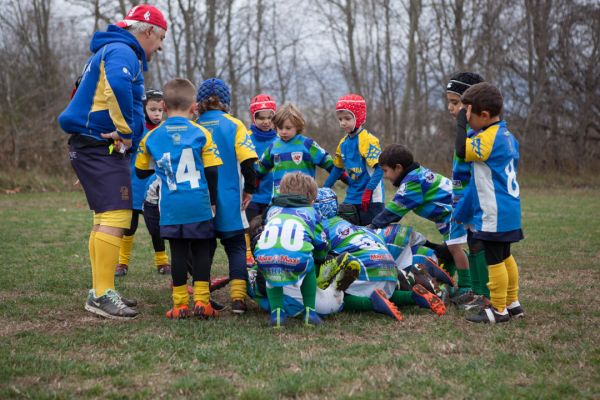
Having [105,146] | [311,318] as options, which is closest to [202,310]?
[311,318]

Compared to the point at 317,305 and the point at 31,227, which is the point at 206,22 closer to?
the point at 31,227

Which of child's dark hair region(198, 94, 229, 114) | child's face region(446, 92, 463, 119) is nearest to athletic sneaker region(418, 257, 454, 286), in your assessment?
child's face region(446, 92, 463, 119)

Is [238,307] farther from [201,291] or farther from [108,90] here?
[108,90]

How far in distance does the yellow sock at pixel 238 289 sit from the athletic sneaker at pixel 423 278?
4.42 ft

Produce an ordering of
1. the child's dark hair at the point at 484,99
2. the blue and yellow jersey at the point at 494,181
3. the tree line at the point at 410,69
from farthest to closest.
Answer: the tree line at the point at 410,69 < the child's dark hair at the point at 484,99 < the blue and yellow jersey at the point at 494,181

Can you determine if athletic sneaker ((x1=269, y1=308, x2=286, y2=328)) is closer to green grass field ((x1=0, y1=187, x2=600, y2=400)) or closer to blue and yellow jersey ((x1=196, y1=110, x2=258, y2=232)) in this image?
green grass field ((x1=0, y1=187, x2=600, y2=400))

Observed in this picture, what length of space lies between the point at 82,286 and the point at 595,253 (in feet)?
18.6

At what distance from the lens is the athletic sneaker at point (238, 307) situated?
15.7 ft

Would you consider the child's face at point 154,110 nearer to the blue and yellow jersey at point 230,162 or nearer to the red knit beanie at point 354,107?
the blue and yellow jersey at point 230,162

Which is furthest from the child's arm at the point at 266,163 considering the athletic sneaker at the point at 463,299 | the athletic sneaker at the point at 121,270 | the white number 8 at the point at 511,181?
the white number 8 at the point at 511,181

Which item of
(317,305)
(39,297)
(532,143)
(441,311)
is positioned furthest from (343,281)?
(532,143)

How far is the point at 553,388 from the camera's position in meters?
3.06

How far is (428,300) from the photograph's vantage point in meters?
4.77

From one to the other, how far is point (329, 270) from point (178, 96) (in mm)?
1692
